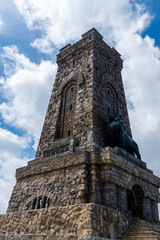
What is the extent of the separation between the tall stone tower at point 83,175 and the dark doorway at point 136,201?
0.04 meters

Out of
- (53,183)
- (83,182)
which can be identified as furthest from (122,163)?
(53,183)

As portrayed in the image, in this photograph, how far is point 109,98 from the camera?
14086 mm

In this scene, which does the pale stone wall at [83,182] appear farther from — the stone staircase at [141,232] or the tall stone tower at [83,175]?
the stone staircase at [141,232]

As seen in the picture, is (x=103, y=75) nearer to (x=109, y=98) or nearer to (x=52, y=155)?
(x=109, y=98)

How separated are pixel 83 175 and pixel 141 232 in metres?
2.94

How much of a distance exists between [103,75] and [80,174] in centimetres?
719

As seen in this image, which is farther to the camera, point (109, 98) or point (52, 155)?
point (109, 98)

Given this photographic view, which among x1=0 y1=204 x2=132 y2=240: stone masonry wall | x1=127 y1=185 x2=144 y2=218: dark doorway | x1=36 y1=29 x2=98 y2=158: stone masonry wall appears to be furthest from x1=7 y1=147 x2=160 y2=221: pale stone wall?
x1=36 y1=29 x2=98 y2=158: stone masonry wall

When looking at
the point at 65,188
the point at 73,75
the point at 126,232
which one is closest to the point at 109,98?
the point at 73,75

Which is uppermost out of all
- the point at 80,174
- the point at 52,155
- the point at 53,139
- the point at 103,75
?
the point at 103,75

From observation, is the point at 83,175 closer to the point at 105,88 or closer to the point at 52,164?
the point at 52,164

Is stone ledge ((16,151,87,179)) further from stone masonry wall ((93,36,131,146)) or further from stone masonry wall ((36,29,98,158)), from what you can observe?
stone masonry wall ((93,36,131,146))

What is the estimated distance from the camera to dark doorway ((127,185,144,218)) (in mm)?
10039

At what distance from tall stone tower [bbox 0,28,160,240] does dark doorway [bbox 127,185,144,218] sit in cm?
4
